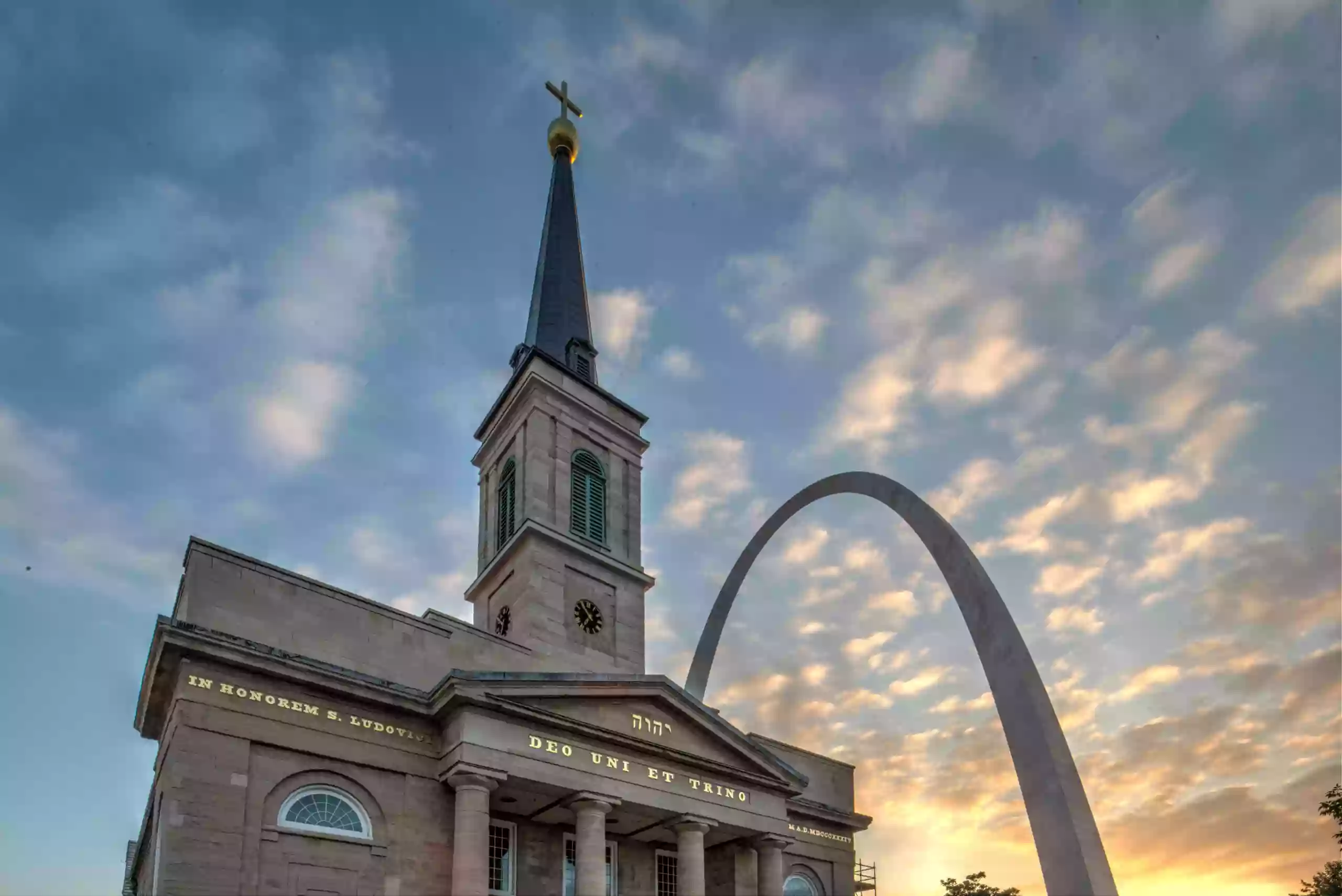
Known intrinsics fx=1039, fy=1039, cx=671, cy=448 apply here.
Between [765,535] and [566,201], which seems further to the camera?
[566,201]

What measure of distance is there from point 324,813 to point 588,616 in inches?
537

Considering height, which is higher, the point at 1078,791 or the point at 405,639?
the point at 405,639

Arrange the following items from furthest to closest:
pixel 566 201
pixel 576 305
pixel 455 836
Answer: pixel 566 201 → pixel 576 305 → pixel 455 836

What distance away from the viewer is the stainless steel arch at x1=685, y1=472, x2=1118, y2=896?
18422mm

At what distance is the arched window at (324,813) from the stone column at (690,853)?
948cm

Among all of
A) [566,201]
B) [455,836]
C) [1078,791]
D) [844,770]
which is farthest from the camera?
[566,201]

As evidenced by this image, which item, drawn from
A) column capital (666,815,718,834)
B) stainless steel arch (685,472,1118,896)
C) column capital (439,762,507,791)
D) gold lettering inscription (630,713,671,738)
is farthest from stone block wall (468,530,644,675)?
stainless steel arch (685,472,1118,896)

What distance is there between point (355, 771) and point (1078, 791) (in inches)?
663

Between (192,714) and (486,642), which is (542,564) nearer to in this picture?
(486,642)

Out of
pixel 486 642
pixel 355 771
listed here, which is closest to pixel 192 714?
pixel 355 771

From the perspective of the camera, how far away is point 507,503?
40.0 m

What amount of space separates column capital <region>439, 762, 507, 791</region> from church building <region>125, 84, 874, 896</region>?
0.06 metres

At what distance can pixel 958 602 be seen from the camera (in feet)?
78.2

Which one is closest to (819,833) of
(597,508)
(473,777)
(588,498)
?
(597,508)
